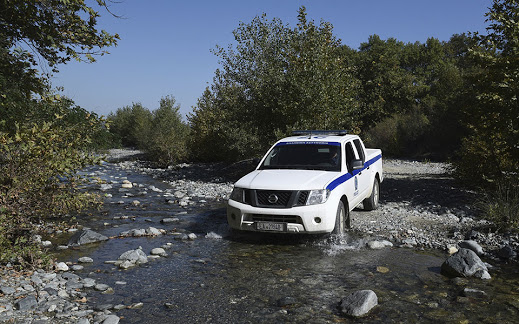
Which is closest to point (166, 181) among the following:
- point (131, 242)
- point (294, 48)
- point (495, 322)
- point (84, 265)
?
point (294, 48)

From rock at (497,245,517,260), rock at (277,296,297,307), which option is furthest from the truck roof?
rock at (277,296,297,307)

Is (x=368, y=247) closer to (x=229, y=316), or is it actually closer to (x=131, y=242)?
(x=229, y=316)

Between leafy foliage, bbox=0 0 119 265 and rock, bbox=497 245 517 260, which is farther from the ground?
leafy foliage, bbox=0 0 119 265

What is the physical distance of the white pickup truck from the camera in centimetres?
795

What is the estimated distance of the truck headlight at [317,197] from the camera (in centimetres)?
796

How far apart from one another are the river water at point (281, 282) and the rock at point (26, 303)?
0.66 meters

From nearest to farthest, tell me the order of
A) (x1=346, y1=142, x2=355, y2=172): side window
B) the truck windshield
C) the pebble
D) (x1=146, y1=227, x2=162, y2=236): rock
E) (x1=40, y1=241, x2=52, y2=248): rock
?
the pebble, (x1=40, y1=241, x2=52, y2=248): rock, the truck windshield, (x1=346, y1=142, x2=355, y2=172): side window, (x1=146, y1=227, x2=162, y2=236): rock

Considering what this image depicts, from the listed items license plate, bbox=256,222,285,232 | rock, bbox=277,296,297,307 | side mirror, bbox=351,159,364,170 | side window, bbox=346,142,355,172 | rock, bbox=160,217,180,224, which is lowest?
rock, bbox=277,296,297,307

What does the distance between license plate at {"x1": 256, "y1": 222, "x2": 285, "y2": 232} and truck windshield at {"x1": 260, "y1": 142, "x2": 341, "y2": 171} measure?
5.48 ft

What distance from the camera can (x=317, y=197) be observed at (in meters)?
7.99

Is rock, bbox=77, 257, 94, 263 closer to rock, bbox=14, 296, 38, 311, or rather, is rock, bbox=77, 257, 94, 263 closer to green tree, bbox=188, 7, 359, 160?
rock, bbox=14, 296, 38, 311

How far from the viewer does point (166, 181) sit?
21.9 meters

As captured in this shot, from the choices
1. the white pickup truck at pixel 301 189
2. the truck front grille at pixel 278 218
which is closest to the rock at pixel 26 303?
the white pickup truck at pixel 301 189

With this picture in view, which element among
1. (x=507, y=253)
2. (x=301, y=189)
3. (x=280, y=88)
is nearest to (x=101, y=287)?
(x=301, y=189)
